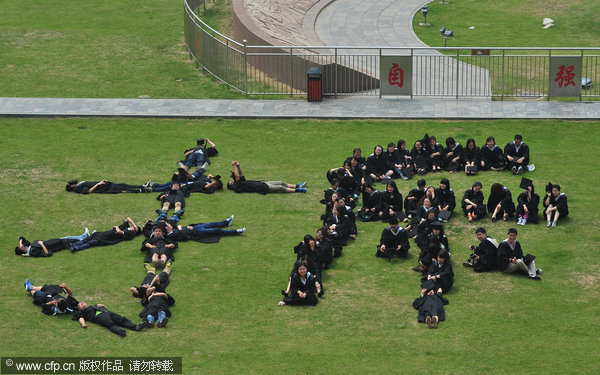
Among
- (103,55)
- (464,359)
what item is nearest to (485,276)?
A: (464,359)

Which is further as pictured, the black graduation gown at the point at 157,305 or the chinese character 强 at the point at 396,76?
the chinese character 强 at the point at 396,76

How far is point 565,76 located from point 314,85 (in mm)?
8396

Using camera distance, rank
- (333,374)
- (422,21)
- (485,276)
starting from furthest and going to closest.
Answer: (422,21), (485,276), (333,374)

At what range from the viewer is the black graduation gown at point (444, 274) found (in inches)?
818

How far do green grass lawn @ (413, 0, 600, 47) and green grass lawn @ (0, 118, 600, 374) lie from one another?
30.9ft

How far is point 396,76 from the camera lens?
32812 millimetres

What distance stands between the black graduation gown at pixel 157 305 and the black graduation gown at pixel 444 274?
5.65 m

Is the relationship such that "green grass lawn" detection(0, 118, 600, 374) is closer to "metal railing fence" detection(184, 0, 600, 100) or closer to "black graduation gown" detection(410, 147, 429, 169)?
"black graduation gown" detection(410, 147, 429, 169)

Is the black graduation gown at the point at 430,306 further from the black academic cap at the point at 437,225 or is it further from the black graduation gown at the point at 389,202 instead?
the black graduation gown at the point at 389,202

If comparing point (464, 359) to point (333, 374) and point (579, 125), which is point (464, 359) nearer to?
point (333, 374)

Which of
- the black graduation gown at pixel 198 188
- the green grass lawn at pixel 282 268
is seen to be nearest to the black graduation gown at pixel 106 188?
the green grass lawn at pixel 282 268

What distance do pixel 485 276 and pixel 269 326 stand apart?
528 centimetres

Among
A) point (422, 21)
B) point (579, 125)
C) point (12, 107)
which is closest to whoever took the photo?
point (579, 125)

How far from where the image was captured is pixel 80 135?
1212 inches
